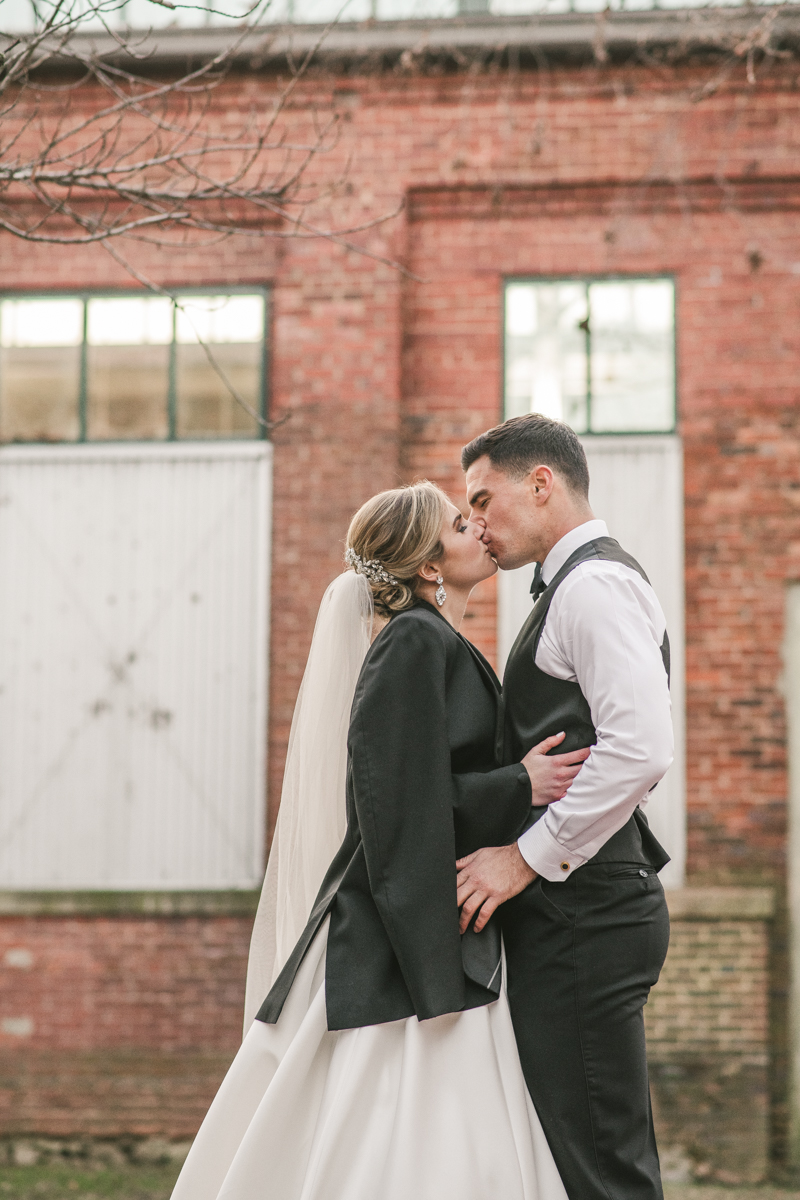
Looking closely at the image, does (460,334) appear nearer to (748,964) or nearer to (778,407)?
(778,407)

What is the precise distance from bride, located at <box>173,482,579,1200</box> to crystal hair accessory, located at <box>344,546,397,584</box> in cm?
23

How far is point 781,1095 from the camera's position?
6293mm

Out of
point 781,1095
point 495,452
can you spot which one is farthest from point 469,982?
point 781,1095

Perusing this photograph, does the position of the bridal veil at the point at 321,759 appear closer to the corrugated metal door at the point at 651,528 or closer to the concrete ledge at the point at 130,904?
the concrete ledge at the point at 130,904

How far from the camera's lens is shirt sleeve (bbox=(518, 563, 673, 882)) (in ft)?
8.57

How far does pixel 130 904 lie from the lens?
6.43m

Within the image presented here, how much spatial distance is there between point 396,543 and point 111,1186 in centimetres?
489

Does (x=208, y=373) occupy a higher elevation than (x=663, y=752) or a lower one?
higher

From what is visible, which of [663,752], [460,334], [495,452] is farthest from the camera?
[460,334]

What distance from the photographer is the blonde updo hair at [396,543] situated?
3.14m

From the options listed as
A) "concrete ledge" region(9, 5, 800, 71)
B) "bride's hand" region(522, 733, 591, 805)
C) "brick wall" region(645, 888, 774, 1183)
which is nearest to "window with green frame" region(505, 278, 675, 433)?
"concrete ledge" region(9, 5, 800, 71)

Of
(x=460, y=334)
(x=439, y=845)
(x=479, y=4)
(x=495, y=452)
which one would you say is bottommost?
(x=439, y=845)

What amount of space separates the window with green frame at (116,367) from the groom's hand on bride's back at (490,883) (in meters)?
4.63

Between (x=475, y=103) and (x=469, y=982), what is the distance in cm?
561
